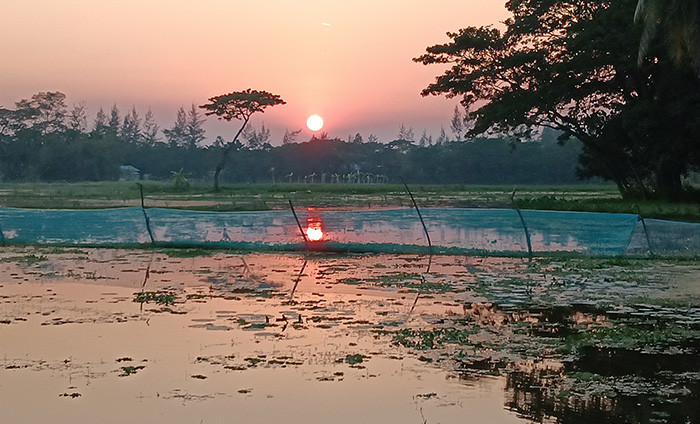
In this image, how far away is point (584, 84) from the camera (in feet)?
130

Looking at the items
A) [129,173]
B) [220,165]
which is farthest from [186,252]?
[129,173]

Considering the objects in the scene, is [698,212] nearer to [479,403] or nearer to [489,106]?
[489,106]

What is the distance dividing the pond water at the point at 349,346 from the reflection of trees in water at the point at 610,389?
0.08 feet

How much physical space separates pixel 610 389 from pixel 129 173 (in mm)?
102202

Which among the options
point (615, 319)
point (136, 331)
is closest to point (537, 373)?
point (615, 319)


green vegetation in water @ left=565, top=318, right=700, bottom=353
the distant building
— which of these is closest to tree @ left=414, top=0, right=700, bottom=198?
green vegetation in water @ left=565, top=318, right=700, bottom=353

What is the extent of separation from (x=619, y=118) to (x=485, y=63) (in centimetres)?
720

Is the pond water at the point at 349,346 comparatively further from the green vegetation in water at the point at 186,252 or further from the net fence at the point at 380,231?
the green vegetation in water at the point at 186,252

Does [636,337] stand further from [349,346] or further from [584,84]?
[584,84]

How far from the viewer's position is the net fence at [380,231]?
64.8 ft

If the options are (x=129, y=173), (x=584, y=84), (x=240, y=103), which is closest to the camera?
(x=584, y=84)

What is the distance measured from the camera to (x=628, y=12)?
36.6 m

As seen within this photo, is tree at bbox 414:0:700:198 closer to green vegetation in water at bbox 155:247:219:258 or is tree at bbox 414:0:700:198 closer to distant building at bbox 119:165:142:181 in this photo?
green vegetation in water at bbox 155:247:219:258

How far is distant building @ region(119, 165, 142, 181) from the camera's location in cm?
10406
